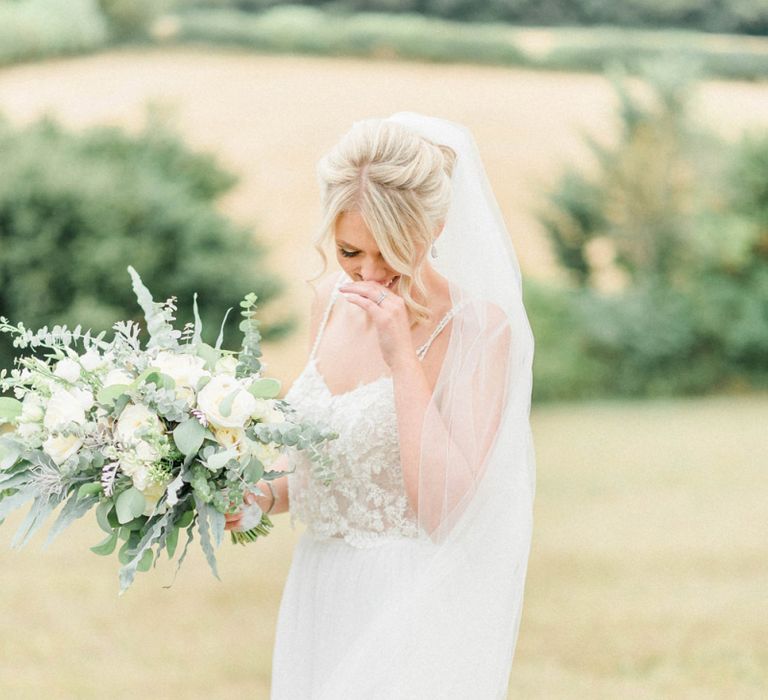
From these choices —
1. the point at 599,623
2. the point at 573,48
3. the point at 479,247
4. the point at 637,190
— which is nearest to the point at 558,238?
the point at 637,190

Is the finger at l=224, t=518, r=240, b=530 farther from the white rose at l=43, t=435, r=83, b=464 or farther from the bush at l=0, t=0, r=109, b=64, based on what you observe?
the bush at l=0, t=0, r=109, b=64

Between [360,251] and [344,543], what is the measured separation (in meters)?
0.62

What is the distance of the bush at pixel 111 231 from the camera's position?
8.54 meters

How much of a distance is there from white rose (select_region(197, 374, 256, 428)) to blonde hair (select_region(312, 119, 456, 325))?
367 millimetres

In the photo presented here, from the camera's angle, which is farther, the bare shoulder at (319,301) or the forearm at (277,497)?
the bare shoulder at (319,301)

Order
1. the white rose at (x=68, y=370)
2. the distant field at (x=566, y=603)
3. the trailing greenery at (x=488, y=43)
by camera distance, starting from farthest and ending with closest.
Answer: the trailing greenery at (x=488, y=43), the distant field at (x=566, y=603), the white rose at (x=68, y=370)

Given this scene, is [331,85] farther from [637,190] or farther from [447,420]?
[447,420]

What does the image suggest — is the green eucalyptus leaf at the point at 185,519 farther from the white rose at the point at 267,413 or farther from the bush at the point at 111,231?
the bush at the point at 111,231

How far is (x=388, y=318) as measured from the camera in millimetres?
2143

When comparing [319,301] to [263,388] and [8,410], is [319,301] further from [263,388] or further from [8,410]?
[8,410]

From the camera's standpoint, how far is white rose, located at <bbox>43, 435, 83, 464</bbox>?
6.59 ft

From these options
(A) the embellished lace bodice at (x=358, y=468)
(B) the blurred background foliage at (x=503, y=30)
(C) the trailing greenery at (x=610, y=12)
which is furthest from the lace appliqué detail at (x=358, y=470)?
(C) the trailing greenery at (x=610, y=12)

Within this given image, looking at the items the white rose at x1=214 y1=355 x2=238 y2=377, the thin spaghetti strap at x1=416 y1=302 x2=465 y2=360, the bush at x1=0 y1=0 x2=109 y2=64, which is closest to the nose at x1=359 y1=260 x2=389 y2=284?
the thin spaghetti strap at x1=416 y1=302 x2=465 y2=360

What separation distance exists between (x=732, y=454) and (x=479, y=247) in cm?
698
